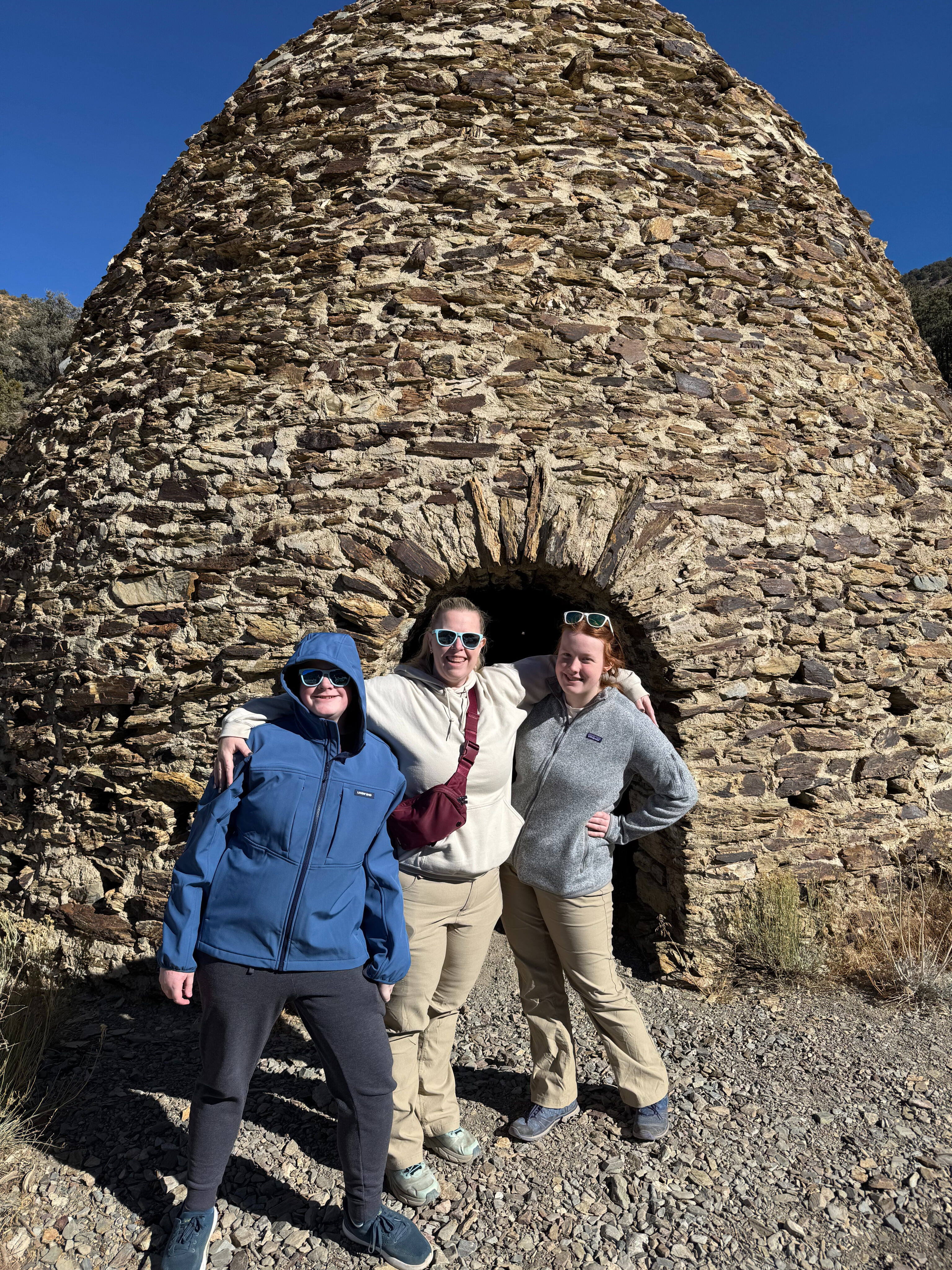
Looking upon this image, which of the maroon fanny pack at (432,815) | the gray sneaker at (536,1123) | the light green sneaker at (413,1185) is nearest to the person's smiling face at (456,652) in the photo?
the maroon fanny pack at (432,815)

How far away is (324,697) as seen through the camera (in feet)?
6.89

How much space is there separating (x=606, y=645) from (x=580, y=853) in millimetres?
729

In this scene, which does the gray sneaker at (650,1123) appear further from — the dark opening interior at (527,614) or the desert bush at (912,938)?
the dark opening interior at (527,614)

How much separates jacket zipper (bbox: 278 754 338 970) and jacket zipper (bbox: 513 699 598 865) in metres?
0.83

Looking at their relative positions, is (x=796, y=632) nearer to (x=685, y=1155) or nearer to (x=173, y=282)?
(x=685, y=1155)

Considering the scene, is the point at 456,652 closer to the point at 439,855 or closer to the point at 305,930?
the point at 439,855

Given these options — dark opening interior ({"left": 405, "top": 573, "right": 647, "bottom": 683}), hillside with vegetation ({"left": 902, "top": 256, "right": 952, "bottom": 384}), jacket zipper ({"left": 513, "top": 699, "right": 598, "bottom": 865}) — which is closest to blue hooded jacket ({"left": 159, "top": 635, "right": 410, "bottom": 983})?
jacket zipper ({"left": 513, "top": 699, "right": 598, "bottom": 865})

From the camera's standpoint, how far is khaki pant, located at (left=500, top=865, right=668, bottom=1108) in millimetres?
2576

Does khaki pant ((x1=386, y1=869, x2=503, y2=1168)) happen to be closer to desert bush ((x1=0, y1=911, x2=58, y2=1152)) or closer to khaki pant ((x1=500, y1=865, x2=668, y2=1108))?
khaki pant ((x1=500, y1=865, x2=668, y2=1108))

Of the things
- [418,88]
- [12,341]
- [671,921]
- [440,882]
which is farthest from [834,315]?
[12,341]

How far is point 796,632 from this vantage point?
3990 mm

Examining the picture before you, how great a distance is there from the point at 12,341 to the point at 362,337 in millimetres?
16535

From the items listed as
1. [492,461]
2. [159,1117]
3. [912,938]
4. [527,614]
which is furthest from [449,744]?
[527,614]

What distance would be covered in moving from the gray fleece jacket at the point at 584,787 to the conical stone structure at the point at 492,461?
1.18 meters
